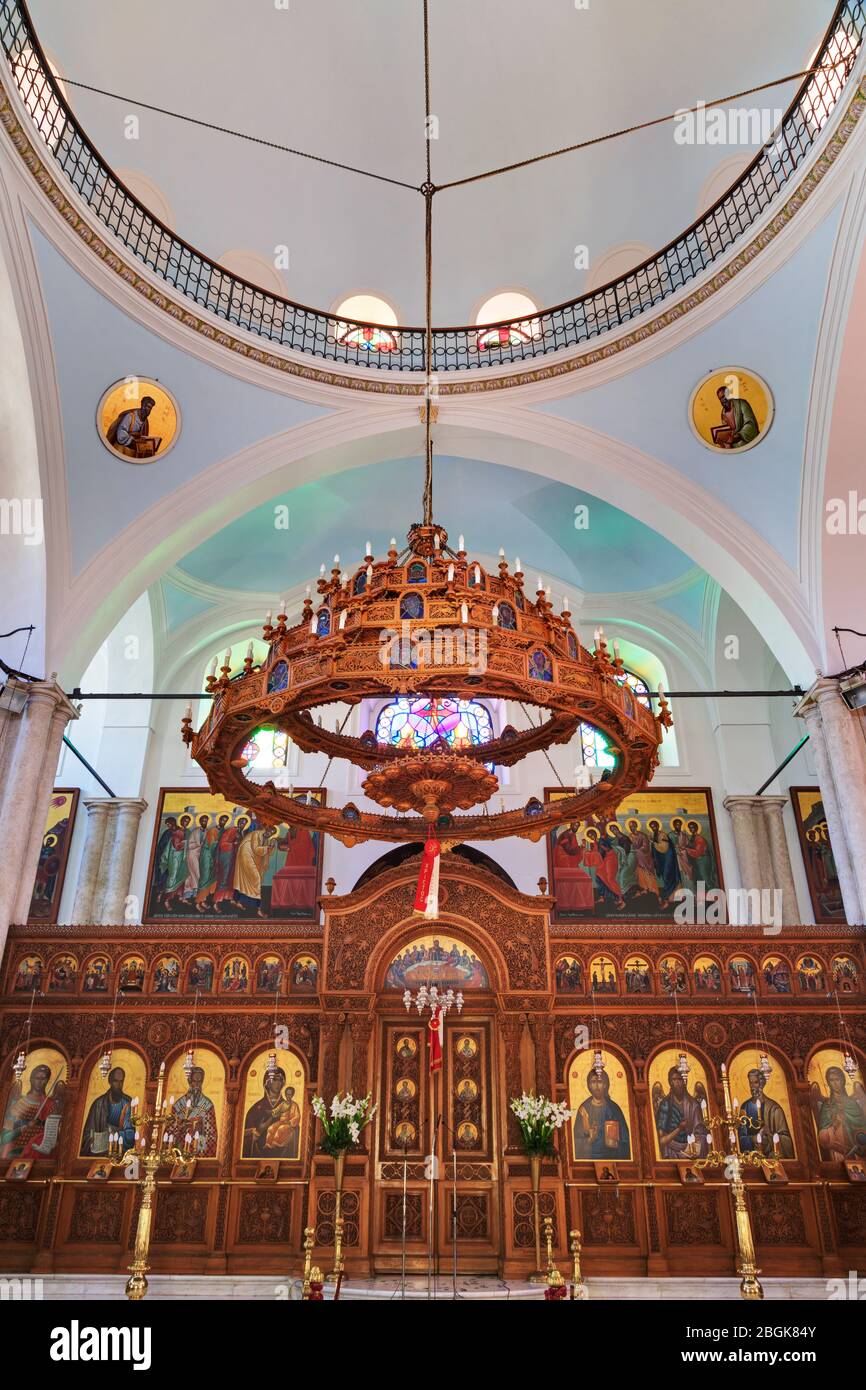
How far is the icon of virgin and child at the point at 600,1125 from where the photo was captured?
35.6 ft

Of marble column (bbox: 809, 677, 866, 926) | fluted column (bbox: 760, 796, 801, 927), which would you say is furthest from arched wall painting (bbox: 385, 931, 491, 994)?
fluted column (bbox: 760, 796, 801, 927)

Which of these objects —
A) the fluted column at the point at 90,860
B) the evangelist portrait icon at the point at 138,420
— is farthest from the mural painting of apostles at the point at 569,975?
the evangelist portrait icon at the point at 138,420

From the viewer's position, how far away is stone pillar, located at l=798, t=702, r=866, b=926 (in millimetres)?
11469

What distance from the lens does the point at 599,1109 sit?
1108cm

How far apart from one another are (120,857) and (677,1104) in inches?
397

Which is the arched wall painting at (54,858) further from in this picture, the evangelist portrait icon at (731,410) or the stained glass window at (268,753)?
the evangelist portrait icon at (731,410)

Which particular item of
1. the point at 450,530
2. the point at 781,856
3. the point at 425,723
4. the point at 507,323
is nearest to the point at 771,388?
the point at 507,323

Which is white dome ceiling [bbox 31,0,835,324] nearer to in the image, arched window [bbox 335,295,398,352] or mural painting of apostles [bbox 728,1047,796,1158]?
arched window [bbox 335,295,398,352]

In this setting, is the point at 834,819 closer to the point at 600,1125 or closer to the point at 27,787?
the point at 600,1125

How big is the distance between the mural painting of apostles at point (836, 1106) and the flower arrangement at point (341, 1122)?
5.32 meters

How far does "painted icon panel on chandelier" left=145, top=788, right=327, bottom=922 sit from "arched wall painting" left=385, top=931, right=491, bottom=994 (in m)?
4.32
